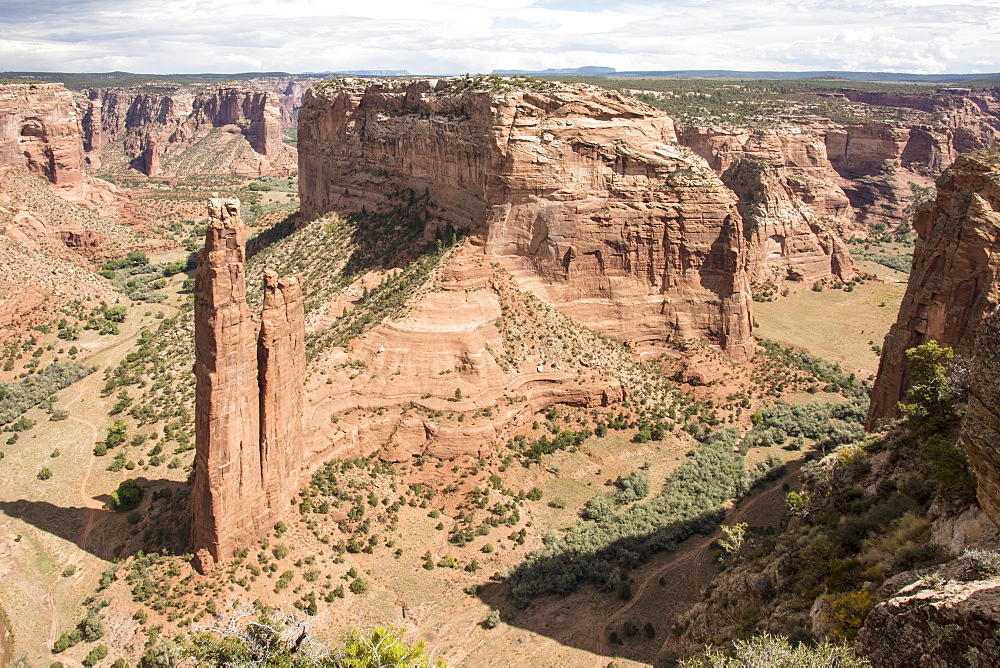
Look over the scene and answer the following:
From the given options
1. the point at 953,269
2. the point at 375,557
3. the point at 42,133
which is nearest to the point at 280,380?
the point at 375,557

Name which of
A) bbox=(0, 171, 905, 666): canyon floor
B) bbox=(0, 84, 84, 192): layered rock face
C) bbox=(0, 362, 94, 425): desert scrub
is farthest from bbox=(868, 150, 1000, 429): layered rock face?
bbox=(0, 84, 84, 192): layered rock face

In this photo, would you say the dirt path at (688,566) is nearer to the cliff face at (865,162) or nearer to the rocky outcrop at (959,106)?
the cliff face at (865,162)

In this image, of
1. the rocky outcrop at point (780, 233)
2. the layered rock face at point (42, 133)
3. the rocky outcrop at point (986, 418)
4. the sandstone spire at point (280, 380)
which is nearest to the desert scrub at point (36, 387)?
the sandstone spire at point (280, 380)

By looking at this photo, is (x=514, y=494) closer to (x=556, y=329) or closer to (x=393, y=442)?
(x=393, y=442)

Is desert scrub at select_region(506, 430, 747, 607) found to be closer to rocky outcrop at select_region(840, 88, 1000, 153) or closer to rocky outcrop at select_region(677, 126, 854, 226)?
rocky outcrop at select_region(677, 126, 854, 226)

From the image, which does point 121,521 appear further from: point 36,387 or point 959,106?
point 959,106

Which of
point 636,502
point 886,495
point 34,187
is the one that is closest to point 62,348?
point 34,187
